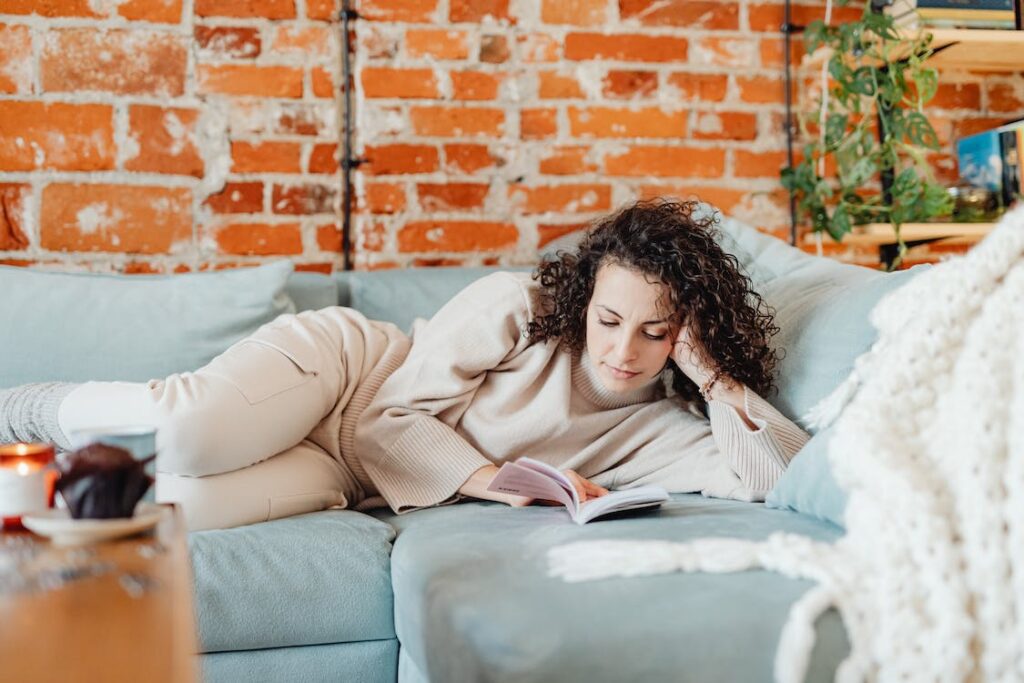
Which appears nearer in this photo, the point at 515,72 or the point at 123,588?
the point at 123,588

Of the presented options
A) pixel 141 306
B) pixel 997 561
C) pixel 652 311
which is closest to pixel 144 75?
pixel 141 306

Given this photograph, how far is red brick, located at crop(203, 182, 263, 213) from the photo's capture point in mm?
2291

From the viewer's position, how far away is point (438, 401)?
1.77 metres

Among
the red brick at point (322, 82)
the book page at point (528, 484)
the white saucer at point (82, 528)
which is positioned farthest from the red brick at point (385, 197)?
the white saucer at point (82, 528)

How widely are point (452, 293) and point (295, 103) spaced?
1.99ft

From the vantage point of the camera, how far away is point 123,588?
2.47ft

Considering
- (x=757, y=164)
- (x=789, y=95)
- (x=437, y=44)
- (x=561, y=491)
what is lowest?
(x=561, y=491)

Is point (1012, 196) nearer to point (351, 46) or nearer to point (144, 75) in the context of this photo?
point (351, 46)

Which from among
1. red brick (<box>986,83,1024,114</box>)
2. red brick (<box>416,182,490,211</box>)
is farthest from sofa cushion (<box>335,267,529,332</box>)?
red brick (<box>986,83,1024,114</box>)

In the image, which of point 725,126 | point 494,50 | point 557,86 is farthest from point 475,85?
point 725,126

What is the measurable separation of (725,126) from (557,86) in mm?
438

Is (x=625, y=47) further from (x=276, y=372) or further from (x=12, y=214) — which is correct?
(x=12, y=214)

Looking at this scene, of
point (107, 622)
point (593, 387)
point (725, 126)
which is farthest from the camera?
point (725, 126)

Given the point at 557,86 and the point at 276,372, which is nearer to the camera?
the point at 276,372
